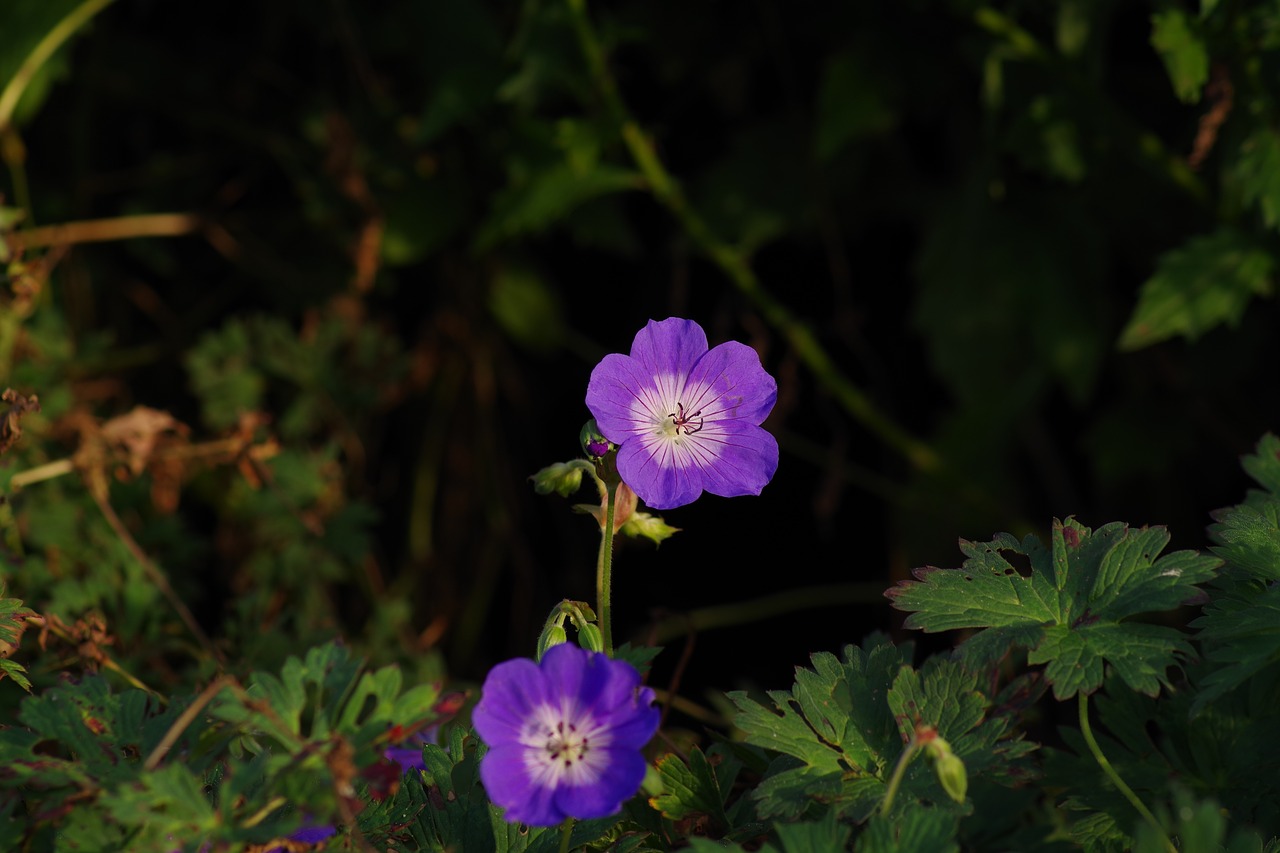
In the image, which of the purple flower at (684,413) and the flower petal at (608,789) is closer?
the flower petal at (608,789)

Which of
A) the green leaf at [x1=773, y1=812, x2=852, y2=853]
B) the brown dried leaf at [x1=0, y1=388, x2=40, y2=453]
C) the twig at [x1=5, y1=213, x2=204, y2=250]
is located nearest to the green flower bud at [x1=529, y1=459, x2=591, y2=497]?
the green leaf at [x1=773, y1=812, x2=852, y2=853]

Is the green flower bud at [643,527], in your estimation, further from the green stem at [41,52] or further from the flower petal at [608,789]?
the green stem at [41,52]

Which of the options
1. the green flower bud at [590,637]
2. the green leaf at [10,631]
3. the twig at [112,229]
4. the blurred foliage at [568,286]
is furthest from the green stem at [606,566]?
the twig at [112,229]

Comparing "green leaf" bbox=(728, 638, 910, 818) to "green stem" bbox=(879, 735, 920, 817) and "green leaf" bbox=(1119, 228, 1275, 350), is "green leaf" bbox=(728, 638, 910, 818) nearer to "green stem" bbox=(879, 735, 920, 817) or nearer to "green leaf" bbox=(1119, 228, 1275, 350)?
"green stem" bbox=(879, 735, 920, 817)

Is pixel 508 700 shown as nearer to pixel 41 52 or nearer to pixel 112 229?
pixel 41 52

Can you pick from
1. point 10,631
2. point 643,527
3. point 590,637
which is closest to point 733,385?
point 643,527

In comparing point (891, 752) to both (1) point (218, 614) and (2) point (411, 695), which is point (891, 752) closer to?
(2) point (411, 695)
